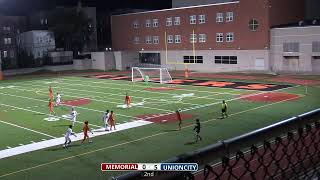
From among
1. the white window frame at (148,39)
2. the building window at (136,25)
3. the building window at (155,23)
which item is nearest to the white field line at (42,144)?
the building window at (155,23)

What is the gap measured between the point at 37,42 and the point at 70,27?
25.0 ft

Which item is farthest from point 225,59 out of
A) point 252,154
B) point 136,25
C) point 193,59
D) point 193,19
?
point 252,154

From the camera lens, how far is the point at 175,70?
2820 inches

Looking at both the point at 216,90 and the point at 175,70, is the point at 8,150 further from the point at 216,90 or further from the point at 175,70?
the point at 175,70

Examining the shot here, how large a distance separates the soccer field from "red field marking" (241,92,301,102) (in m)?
0.08

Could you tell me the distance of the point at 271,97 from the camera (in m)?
36.6

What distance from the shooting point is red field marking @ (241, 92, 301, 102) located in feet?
116

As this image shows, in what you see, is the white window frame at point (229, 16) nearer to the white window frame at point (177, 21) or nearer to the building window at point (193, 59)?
the building window at point (193, 59)

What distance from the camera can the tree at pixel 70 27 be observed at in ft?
273

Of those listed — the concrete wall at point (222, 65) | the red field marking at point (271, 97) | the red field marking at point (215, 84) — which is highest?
the concrete wall at point (222, 65)

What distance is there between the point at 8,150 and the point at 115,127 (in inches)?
267

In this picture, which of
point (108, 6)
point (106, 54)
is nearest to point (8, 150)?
point (106, 54)

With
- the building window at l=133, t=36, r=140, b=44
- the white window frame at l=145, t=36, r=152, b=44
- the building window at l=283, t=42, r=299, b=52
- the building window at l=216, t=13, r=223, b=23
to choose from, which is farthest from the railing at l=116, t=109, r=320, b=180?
the building window at l=133, t=36, r=140, b=44

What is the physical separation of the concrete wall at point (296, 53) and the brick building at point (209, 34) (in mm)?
1084
